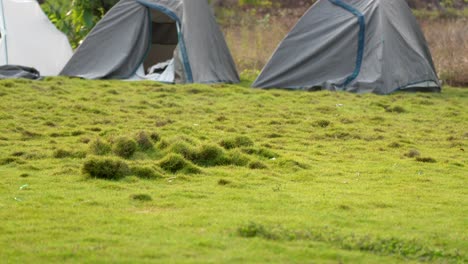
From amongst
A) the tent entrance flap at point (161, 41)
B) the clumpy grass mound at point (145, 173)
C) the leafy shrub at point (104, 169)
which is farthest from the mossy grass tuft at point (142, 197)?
the tent entrance flap at point (161, 41)

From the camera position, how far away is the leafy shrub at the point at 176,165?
7895 millimetres

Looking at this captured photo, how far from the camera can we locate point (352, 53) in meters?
15.4

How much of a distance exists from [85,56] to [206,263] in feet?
40.2

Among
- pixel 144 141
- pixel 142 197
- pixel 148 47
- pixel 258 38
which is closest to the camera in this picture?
pixel 142 197

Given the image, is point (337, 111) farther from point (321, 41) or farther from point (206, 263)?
point (206, 263)

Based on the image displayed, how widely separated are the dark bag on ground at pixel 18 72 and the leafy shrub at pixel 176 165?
27.5ft

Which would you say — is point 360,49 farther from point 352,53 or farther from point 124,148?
point 124,148

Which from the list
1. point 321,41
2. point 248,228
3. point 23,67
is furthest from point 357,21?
point 248,228

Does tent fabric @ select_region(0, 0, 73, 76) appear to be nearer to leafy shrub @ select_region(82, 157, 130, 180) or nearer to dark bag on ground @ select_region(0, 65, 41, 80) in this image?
dark bag on ground @ select_region(0, 65, 41, 80)

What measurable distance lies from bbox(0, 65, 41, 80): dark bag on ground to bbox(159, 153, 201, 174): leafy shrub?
8377 mm

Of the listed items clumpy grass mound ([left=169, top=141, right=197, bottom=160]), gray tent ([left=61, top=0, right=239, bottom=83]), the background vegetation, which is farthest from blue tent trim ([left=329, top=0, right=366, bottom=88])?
clumpy grass mound ([left=169, top=141, right=197, bottom=160])

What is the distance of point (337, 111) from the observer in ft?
42.3

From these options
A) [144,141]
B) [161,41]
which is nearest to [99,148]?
[144,141]

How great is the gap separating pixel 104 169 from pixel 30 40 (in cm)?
1019
